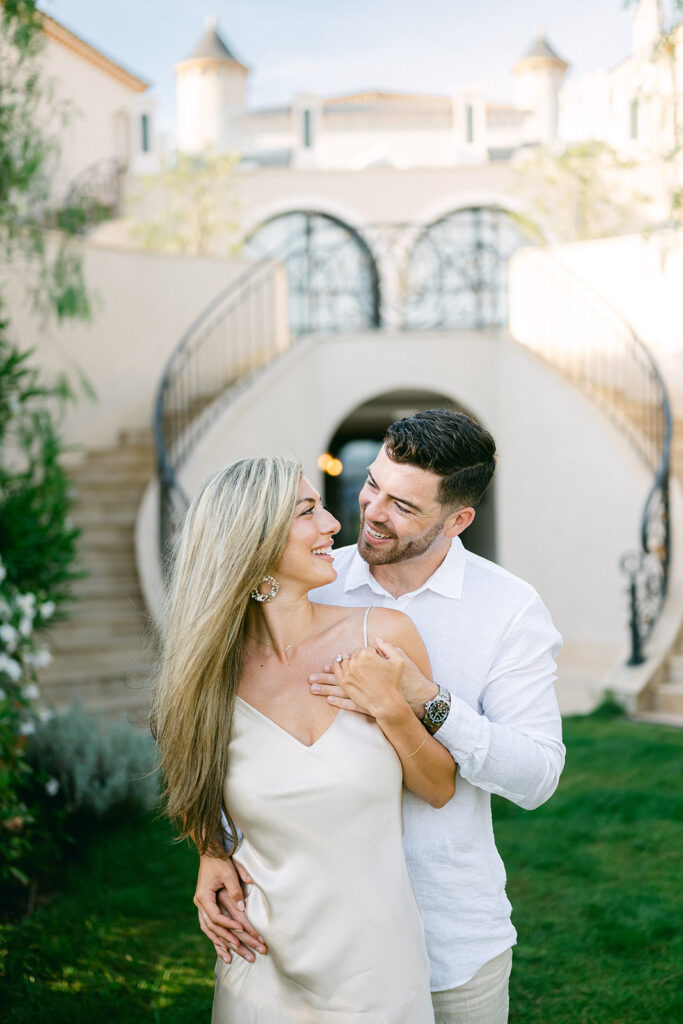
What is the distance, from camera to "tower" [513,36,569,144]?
76.1ft

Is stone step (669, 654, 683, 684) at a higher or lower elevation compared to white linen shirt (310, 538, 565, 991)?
lower

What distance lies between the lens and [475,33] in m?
20.0

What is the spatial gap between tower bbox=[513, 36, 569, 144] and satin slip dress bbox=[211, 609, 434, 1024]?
23505 mm

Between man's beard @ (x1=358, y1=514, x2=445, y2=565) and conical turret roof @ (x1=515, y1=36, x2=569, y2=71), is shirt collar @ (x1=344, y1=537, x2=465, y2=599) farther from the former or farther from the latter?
conical turret roof @ (x1=515, y1=36, x2=569, y2=71)

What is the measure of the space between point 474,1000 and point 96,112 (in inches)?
754

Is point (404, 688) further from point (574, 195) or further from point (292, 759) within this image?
point (574, 195)

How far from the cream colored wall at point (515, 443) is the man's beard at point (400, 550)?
6.37 metres

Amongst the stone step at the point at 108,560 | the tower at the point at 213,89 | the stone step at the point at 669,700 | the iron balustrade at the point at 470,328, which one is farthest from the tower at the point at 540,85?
the stone step at the point at 669,700

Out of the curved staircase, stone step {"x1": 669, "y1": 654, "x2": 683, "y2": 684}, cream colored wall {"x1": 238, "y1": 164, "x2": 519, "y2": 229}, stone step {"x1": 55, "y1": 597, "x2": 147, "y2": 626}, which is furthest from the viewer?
cream colored wall {"x1": 238, "y1": 164, "x2": 519, "y2": 229}

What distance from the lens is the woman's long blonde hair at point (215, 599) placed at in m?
1.75

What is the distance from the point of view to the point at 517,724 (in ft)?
6.04

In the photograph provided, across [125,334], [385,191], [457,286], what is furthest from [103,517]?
[385,191]

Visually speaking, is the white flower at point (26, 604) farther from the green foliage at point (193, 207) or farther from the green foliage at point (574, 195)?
the green foliage at point (574, 195)

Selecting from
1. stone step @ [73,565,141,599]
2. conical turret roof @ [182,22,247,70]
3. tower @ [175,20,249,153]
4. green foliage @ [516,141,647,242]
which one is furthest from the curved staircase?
conical turret roof @ [182,22,247,70]
